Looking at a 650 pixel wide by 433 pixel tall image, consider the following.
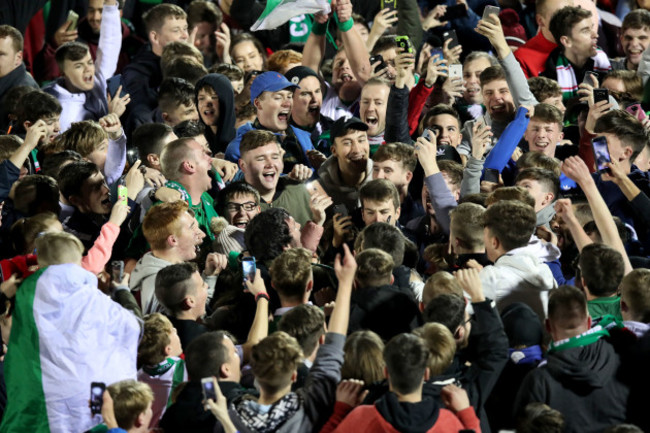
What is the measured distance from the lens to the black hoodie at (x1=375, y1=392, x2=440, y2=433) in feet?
19.1

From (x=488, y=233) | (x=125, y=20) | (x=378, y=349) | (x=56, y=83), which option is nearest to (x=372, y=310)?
(x=378, y=349)

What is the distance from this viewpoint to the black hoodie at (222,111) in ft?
34.2

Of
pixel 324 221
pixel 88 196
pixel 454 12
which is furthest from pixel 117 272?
pixel 454 12

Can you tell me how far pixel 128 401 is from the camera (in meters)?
6.14

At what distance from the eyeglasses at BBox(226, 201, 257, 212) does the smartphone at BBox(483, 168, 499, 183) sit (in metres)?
1.85

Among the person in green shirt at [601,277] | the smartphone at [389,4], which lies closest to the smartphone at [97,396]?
the person in green shirt at [601,277]

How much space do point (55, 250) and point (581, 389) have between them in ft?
9.33

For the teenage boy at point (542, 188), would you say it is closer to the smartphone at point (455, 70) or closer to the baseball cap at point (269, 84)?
the smartphone at point (455, 70)

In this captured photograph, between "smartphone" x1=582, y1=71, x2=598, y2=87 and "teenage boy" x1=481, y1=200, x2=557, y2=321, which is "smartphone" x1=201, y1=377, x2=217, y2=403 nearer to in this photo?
"teenage boy" x1=481, y1=200, x2=557, y2=321

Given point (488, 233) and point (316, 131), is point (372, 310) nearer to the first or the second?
point (488, 233)

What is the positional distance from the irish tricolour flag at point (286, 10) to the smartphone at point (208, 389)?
564cm

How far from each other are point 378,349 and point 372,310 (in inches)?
24.4

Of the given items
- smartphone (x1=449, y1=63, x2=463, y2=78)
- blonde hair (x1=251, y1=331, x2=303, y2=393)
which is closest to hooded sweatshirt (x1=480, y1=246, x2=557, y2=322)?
blonde hair (x1=251, y1=331, x2=303, y2=393)

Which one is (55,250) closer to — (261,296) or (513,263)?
(261,296)
